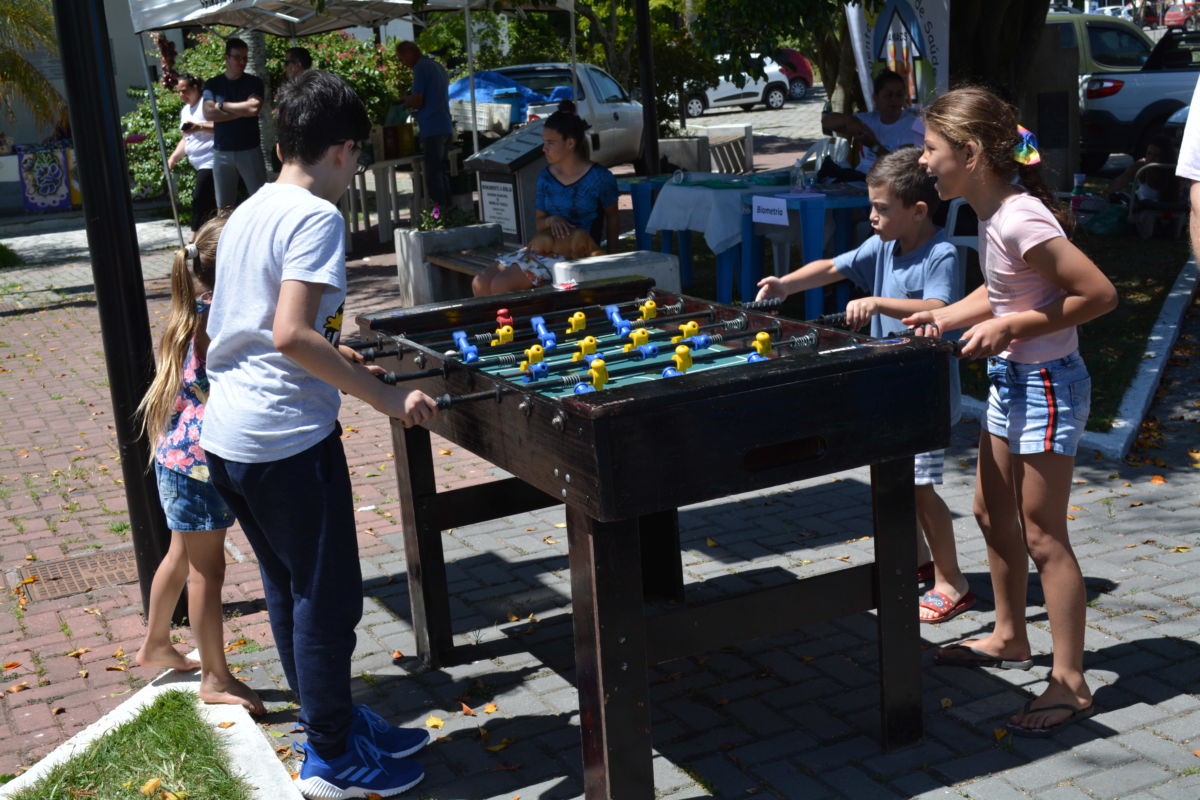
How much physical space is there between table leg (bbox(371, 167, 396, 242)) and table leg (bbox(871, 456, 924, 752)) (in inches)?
475

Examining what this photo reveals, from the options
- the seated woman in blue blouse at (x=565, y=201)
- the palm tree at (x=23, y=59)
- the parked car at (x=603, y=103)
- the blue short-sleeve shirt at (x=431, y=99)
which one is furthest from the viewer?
the parked car at (x=603, y=103)

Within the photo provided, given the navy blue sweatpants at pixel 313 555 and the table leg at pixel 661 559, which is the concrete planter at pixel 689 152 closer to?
the table leg at pixel 661 559

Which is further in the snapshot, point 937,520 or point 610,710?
point 937,520

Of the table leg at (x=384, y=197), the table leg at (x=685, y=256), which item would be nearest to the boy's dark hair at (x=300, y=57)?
the table leg at (x=384, y=197)

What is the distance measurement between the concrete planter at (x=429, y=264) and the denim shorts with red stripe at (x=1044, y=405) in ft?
24.1

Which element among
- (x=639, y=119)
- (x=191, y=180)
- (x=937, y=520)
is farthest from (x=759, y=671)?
(x=639, y=119)

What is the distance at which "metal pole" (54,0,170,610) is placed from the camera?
491cm

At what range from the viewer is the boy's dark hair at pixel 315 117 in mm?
3559

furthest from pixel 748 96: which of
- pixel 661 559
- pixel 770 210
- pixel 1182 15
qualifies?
pixel 661 559

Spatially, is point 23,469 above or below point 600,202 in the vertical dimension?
below

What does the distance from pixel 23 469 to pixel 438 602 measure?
412 centimetres

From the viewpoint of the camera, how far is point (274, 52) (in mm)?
21484

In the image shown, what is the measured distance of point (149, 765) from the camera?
13.4 ft

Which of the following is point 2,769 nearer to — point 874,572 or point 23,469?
point 874,572
